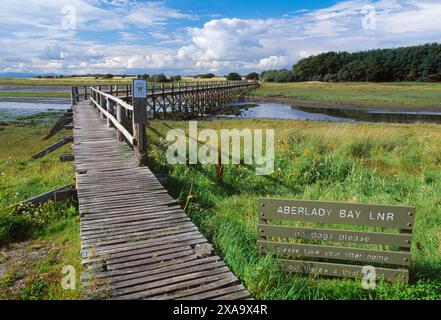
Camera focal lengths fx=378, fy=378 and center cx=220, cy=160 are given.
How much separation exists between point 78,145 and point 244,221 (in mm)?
5748

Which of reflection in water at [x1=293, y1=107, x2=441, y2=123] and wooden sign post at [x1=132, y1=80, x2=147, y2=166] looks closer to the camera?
wooden sign post at [x1=132, y1=80, x2=147, y2=166]

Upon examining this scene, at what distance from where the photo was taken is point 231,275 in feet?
12.8

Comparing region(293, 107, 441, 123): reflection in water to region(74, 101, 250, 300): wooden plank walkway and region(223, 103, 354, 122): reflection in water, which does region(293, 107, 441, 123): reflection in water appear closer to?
region(223, 103, 354, 122): reflection in water

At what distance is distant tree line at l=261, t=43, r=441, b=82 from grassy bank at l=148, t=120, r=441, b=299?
87076mm

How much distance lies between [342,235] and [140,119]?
522 centimetres

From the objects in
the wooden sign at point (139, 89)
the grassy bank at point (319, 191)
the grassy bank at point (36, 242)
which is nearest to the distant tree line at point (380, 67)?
the grassy bank at point (319, 191)

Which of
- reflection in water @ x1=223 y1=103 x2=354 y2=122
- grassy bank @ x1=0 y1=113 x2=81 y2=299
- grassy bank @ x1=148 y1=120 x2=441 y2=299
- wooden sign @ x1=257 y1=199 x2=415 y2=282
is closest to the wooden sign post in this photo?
grassy bank @ x1=148 y1=120 x2=441 y2=299

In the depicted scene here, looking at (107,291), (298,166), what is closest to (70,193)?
(107,291)

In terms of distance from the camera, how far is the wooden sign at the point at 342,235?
13.5ft

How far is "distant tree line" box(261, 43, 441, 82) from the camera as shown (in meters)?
90.6

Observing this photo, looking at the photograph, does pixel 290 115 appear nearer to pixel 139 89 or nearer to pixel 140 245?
pixel 139 89

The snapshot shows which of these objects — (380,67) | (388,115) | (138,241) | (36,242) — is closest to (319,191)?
(138,241)

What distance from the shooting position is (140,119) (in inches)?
320
